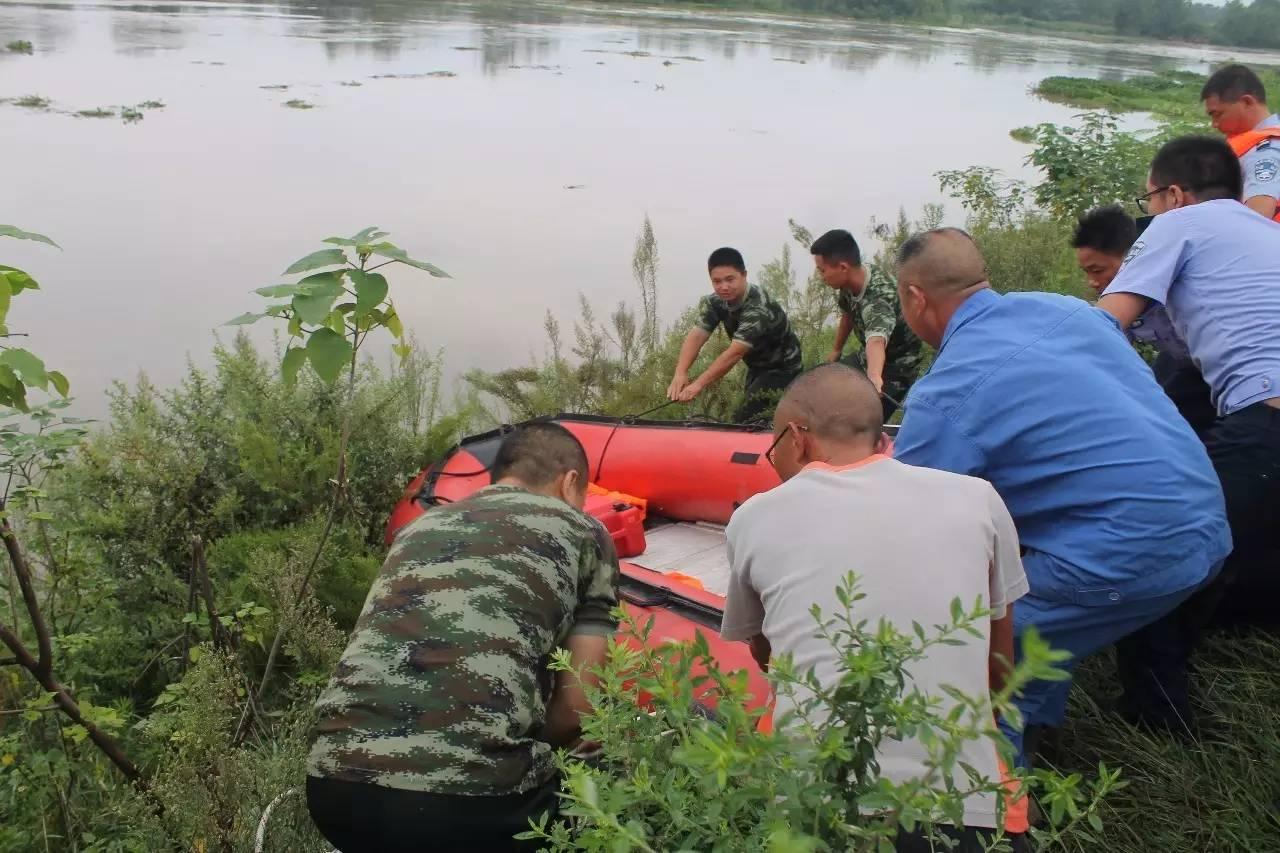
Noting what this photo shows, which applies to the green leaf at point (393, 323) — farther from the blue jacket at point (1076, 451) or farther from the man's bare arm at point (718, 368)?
the man's bare arm at point (718, 368)

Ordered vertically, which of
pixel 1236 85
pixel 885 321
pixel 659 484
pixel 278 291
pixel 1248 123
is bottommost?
pixel 659 484

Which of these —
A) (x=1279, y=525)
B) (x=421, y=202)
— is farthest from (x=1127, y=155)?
(x=421, y=202)

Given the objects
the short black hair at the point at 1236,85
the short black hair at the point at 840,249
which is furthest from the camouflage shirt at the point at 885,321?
the short black hair at the point at 1236,85

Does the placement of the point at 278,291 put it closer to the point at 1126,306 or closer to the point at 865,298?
the point at 1126,306

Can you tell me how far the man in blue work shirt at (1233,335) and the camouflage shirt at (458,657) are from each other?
145 centimetres

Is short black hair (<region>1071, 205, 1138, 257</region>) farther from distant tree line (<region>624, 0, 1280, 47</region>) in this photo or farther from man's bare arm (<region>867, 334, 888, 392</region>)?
distant tree line (<region>624, 0, 1280, 47</region>)

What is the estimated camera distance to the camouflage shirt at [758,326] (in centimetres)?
428

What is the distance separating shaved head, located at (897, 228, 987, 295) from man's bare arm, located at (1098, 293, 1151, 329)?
18.6 inches

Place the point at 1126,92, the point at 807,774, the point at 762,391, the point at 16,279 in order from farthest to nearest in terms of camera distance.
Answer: the point at 1126,92 → the point at 762,391 → the point at 16,279 → the point at 807,774

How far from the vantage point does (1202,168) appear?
2596mm

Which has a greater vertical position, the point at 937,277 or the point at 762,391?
the point at 937,277

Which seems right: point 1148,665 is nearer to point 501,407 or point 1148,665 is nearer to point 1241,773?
point 1241,773

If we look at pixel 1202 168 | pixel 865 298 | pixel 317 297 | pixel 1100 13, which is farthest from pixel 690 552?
pixel 1100 13

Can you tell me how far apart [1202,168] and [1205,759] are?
1537 mm
